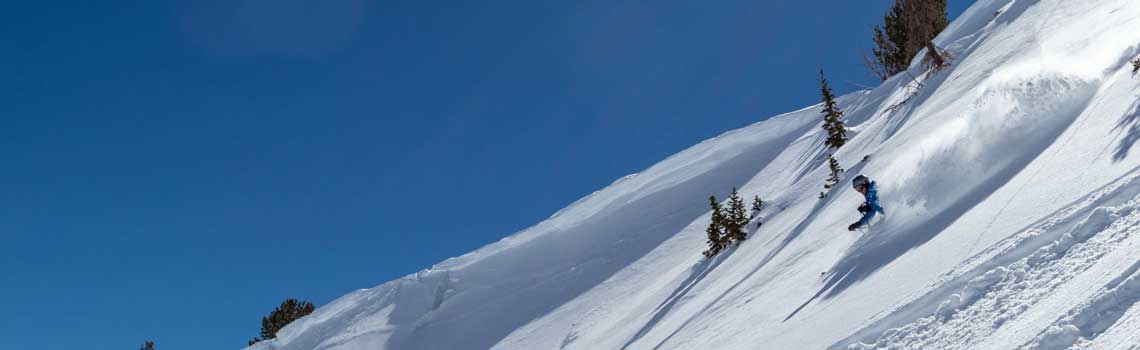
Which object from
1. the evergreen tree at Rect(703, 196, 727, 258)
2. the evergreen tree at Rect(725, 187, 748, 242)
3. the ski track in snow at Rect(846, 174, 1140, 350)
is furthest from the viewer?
the evergreen tree at Rect(703, 196, 727, 258)

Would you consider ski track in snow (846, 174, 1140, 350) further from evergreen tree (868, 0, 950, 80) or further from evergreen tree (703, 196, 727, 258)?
evergreen tree (868, 0, 950, 80)

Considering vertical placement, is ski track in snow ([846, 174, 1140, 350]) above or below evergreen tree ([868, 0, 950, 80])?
below

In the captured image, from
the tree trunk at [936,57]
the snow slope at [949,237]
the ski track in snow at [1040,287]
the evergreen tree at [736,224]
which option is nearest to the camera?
the ski track in snow at [1040,287]

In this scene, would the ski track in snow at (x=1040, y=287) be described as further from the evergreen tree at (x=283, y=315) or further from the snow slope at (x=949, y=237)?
the evergreen tree at (x=283, y=315)

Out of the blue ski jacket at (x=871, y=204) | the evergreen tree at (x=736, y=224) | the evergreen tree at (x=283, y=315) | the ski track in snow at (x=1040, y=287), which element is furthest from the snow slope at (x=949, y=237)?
the evergreen tree at (x=283, y=315)

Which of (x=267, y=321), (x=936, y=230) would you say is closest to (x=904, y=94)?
(x=936, y=230)

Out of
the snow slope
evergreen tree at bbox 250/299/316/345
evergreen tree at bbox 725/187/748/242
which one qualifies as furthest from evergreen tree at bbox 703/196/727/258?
evergreen tree at bbox 250/299/316/345

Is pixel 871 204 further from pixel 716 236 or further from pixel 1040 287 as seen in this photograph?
pixel 716 236

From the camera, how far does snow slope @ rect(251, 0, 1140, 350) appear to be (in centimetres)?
496

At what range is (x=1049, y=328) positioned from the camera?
4.29m

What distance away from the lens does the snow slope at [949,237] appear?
195 inches

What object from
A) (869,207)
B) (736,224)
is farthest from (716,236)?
(869,207)

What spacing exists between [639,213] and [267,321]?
23739 mm

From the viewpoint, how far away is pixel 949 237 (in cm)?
693
